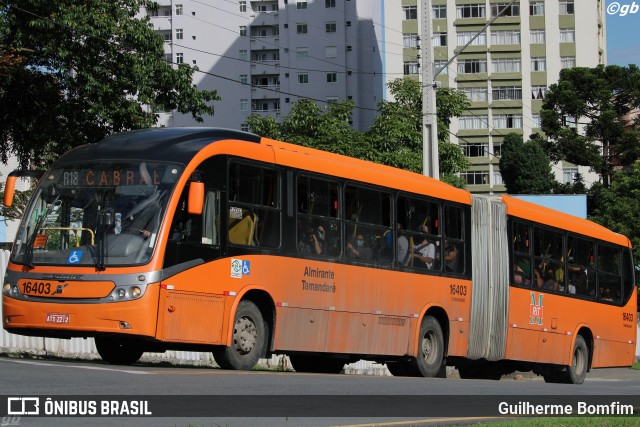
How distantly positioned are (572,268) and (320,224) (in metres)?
9.17

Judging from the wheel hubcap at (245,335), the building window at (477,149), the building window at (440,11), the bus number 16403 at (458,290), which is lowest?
the wheel hubcap at (245,335)

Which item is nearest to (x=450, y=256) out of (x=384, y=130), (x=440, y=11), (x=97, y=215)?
(x=97, y=215)

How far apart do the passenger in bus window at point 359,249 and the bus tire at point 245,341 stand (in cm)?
247

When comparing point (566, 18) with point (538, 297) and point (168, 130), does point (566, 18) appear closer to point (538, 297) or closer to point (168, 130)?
point (538, 297)

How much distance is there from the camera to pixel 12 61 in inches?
1043

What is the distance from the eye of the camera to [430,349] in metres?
20.6

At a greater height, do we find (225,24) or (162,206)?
(225,24)

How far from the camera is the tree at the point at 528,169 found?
295 ft

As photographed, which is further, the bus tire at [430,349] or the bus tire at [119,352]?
the bus tire at [430,349]

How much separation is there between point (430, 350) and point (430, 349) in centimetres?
2

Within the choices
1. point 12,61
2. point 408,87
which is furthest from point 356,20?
point 12,61

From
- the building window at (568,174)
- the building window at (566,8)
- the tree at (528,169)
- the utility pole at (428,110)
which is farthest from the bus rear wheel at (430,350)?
the building window at (566,8)

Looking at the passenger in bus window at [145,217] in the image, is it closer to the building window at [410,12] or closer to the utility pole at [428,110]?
the utility pole at [428,110]

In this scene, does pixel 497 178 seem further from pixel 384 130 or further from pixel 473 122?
pixel 384 130
